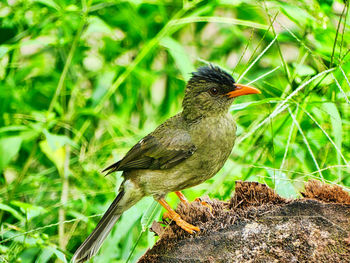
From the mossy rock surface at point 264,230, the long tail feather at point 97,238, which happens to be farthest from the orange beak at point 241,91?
the long tail feather at point 97,238

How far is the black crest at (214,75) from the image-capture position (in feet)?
11.9

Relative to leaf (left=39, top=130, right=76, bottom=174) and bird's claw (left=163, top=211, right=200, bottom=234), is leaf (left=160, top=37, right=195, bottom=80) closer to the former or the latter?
leaf (left=39, top=130, right=76, bottom=174)

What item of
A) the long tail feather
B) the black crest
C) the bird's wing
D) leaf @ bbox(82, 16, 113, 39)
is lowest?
the long tail feather

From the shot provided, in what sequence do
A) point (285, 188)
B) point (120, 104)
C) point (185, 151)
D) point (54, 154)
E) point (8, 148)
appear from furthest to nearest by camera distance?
1. point (120, 104)
2. point (54, 154)
3. point (8, 148)
4. point (185, 151)
5. point (285, 188)

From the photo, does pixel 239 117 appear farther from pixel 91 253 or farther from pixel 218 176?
pixel 91 253

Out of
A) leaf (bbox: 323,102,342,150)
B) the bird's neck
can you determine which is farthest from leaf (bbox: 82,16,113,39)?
leaf (bbox: 323,102,342,150)

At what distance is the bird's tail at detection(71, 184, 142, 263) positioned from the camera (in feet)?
11.7

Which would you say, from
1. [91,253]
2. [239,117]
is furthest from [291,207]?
[239,117]

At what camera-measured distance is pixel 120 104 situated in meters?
6.07

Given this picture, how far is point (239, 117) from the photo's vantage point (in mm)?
5355

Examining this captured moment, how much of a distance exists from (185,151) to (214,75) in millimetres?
574

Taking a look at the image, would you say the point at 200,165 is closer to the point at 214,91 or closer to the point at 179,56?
the point at 214,91

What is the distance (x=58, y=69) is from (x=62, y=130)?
32.9 inches

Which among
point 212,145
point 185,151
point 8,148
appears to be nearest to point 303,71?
point 212,145
